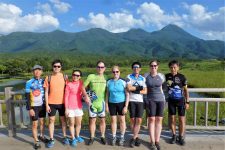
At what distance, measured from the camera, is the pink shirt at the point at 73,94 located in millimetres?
5879

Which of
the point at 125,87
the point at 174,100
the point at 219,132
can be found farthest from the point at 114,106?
the point at 219,132

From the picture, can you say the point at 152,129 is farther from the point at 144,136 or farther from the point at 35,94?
the point at 35,94

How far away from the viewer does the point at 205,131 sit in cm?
700

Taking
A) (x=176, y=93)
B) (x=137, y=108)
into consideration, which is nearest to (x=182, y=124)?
(x=176, y=93)

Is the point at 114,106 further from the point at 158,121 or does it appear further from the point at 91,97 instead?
the point at 158,121

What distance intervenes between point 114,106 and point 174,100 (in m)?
1.21

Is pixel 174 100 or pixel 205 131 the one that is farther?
pixel 205 131

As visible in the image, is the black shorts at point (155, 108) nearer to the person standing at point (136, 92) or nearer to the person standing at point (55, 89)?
the person standing at point (136, 92)

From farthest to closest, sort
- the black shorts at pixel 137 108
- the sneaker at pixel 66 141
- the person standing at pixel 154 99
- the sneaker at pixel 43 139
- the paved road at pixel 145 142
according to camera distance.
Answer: the sneaker at pixel 43 139 < the sneaker at pixel 66 141 < the paved road at pixel 145 142 < the black shorts at pixel 137 108 < the person standing at pixel 154 99

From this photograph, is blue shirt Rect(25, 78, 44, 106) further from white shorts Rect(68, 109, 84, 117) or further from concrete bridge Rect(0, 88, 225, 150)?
concrete bridge Rect(0, 88, 225, 150)

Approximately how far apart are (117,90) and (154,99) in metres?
0.74

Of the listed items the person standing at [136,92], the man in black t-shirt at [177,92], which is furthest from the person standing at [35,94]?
the man in black t-shirt at [177,92]

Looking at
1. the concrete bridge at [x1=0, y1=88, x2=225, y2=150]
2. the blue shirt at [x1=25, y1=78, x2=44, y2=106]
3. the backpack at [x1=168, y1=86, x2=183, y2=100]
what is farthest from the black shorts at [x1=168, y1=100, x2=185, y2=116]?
the blue shirt at [x1=25, y1=78, x2=44, y2=106]

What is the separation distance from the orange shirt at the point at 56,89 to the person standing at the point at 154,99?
1.68m
